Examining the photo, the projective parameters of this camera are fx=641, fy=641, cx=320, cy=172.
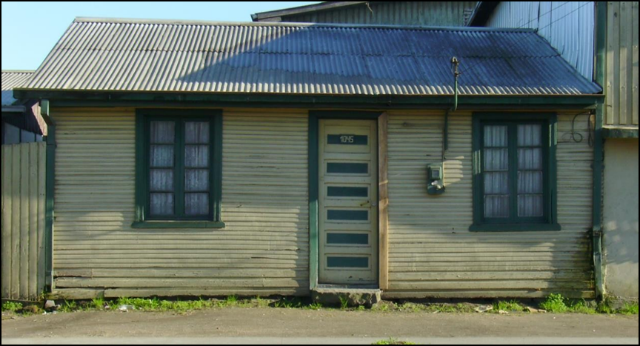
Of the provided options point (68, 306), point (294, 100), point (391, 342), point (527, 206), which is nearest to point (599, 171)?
point (527, 206)

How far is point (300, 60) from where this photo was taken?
950cm

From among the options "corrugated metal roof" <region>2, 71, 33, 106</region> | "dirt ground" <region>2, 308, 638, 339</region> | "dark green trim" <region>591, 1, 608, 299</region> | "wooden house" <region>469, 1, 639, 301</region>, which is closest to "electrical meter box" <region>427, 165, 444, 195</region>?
"dirt ground" <region>2, 308, 638, 339</region>

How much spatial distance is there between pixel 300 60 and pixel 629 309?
575cm

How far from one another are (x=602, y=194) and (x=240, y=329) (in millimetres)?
5221

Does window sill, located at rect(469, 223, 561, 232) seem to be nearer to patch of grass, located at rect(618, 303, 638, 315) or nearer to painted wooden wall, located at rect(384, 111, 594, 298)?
painted wooden wall, located at rect(384, 111, 594, 298)

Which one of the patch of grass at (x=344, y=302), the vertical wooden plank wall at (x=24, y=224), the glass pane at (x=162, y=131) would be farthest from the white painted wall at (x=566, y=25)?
the vertical wooden plank wall at (x=24, y=224)

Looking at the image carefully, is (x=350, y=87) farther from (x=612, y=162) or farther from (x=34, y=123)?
(x=34, y=123)

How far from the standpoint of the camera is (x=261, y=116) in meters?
8.73

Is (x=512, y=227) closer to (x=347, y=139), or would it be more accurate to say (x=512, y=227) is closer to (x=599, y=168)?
(x=599, y=168)

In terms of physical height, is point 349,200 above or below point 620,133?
below

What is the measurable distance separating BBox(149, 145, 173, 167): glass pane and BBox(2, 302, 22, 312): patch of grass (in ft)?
8.23

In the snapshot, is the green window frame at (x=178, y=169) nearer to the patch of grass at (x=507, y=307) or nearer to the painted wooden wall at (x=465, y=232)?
the painted wooden wall at (x=465, y=232)

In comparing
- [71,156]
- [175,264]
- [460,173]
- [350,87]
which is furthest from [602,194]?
[71,156]

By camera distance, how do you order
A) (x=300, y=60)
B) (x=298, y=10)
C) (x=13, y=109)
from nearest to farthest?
1. (x=300, y=60)
2. (x=13, y=109)
3. (x=298, y=10)
